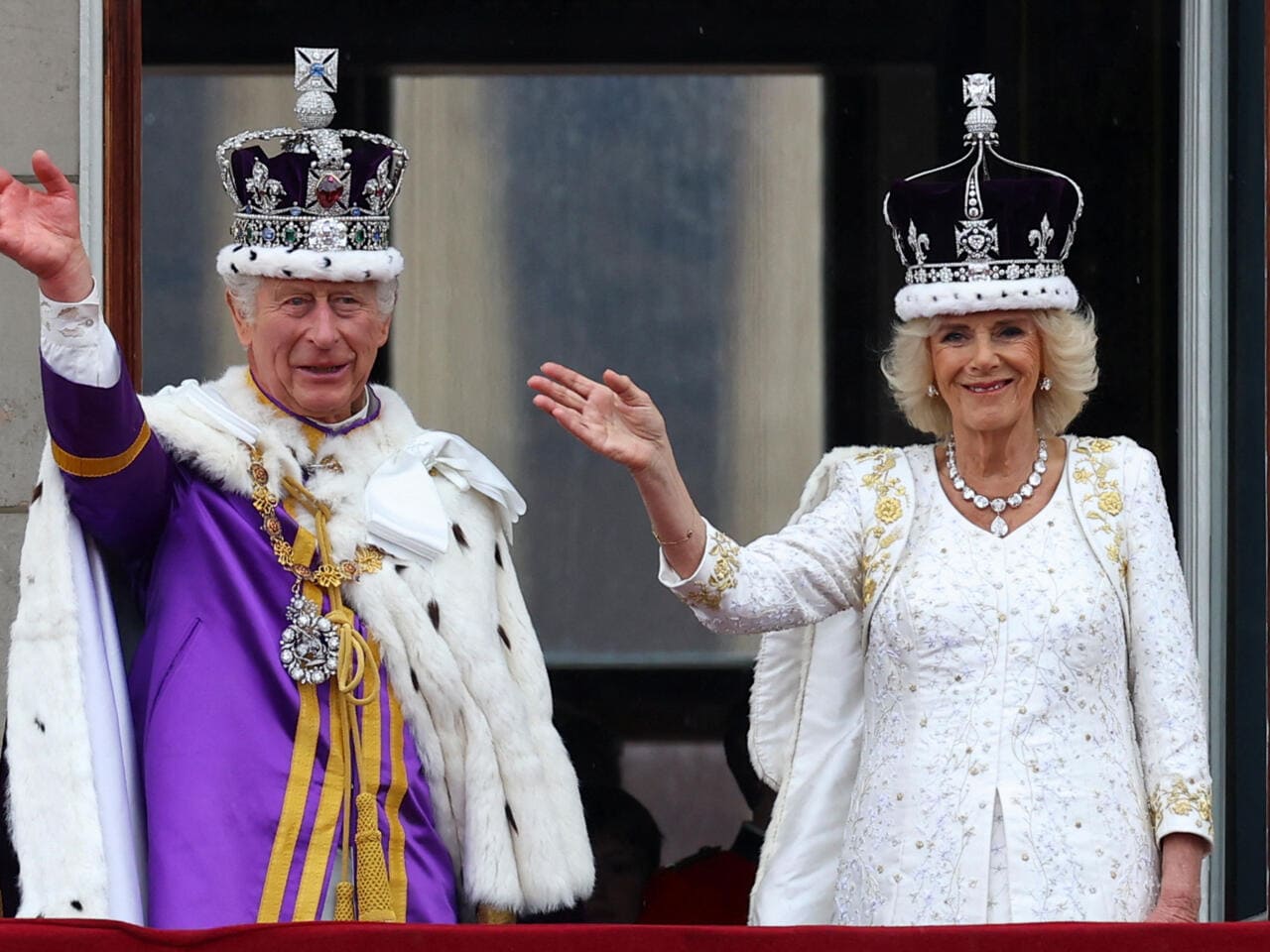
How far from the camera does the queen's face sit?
3777 millimetres

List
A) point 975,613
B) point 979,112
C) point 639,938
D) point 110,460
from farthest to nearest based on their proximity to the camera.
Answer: point 979,112 → point 975,613 → point 110,460 → point 639,938

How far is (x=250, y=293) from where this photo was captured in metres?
3.82

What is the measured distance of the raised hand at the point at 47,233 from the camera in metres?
3.43

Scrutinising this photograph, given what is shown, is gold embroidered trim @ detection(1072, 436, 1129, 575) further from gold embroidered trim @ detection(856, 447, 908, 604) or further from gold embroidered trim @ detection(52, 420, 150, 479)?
gold embroidered trim @ detection(52, 420, 150, 479)

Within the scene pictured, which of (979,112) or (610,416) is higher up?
(979,112)

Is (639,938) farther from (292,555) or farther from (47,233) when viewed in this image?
(47,233)

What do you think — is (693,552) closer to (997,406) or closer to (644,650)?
(997,406)

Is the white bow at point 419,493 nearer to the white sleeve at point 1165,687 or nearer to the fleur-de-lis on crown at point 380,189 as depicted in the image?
the fleur-de-lis on crown at point 380,189

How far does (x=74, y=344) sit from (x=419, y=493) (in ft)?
1.90

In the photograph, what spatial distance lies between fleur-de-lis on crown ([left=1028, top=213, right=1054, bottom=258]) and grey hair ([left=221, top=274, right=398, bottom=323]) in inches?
38.7

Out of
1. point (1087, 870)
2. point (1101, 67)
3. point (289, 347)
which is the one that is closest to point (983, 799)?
point (1087, 870)

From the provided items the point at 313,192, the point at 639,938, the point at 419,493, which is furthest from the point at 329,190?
the point at 639,938

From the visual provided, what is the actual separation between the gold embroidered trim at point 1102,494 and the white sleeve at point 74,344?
56.8 inches

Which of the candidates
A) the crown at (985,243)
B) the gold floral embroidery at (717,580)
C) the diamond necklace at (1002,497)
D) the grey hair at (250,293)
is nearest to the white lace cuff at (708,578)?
the gold floral embroidery at (717,580)
